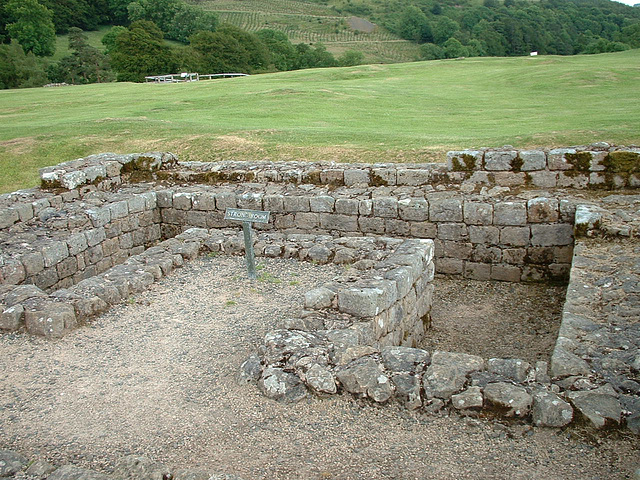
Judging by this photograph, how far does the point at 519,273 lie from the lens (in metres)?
10.5

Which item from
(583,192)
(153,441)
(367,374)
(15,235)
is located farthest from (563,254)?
(15,235)

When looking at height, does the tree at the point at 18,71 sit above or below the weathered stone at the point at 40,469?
above

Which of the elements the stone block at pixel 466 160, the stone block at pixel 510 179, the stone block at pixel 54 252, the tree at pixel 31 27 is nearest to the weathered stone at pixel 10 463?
the stone block at pixel 54 252

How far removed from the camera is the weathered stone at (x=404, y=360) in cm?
566

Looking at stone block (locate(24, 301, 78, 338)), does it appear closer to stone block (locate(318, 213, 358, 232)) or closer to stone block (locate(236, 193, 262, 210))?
stone block (locate(236, 193, 262, 210))

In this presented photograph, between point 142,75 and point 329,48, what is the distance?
4073cm

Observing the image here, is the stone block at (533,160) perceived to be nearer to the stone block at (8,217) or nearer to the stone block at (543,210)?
the stone block at (543,210)

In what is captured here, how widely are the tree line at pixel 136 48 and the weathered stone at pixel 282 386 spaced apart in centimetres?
5484

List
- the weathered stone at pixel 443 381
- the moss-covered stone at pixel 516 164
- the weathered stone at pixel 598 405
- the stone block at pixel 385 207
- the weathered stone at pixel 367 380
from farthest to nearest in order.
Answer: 1. the moss-covered stone at pixel 516 164
2. the stone block at pixel 385 207
3. the weathered stone at pixel 367 380
4. the weathered stone at pixel 443 381
5. the weathered stone at pixel 598 405

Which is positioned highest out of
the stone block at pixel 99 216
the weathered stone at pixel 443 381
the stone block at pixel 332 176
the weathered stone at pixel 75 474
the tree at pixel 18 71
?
the tree at pixel 18 71

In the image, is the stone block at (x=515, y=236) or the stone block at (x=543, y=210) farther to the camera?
the stone block at (x=515, y=236)

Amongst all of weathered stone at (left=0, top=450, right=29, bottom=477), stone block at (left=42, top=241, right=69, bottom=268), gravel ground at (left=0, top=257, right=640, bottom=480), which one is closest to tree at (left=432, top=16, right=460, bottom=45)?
stone block at (left=42, top=241, right=69, bottom=268)

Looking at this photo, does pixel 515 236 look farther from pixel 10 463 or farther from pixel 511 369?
pixel 10 463

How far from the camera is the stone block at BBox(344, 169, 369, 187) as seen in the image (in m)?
12.3
